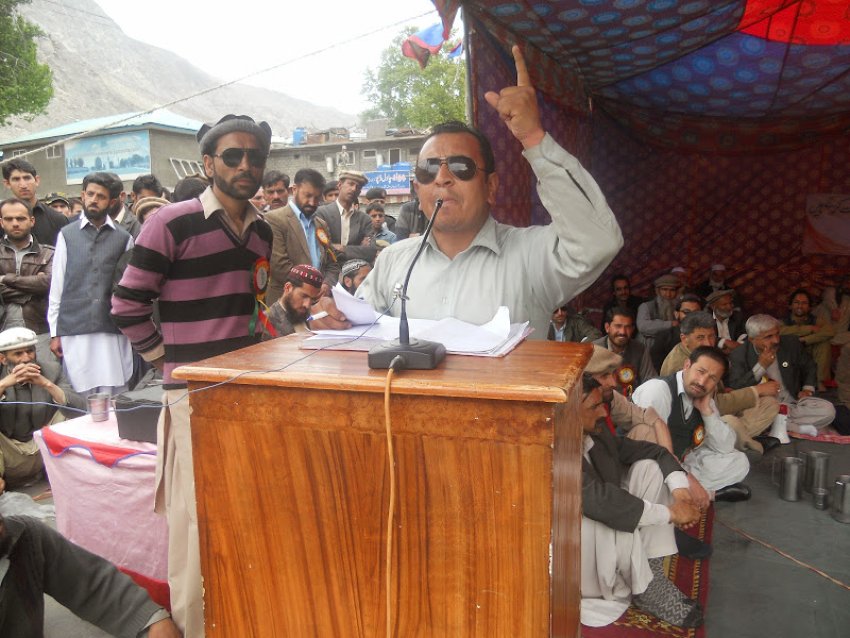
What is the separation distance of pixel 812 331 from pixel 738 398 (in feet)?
7.98

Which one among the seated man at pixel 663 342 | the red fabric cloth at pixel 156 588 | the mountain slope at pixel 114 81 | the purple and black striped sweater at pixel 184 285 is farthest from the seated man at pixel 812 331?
the mountain slope at pixel 114 81

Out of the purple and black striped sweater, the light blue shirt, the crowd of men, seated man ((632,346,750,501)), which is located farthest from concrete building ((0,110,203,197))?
the purple and black striped sweater

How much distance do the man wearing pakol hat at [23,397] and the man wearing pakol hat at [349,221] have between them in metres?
2.41

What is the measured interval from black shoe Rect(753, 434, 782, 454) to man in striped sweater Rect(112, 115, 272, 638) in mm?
4329

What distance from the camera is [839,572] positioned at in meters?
3.15

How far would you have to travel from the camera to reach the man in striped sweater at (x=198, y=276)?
214 centimetres

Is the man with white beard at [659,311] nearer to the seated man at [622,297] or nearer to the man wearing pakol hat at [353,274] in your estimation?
the seated man at [622,297]

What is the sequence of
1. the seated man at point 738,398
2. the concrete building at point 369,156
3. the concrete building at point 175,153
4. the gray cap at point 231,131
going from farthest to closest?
the concrete building at point 175,153 → the concrete building at point 369,156 → the seated man at point 738,398 → the gray cap at point 231,131

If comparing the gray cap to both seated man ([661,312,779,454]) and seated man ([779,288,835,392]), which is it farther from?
seated man ([779,288,835,392])

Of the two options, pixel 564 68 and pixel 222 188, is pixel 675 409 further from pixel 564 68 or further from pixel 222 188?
pixel 222 188

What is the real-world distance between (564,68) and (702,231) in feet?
12.8

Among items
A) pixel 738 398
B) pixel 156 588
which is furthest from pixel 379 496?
pixel 738 398

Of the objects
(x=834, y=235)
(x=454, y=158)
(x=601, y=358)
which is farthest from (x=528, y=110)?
(x=834, y=235)

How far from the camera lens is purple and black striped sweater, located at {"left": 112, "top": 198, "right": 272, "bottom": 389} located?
7.14 ft
